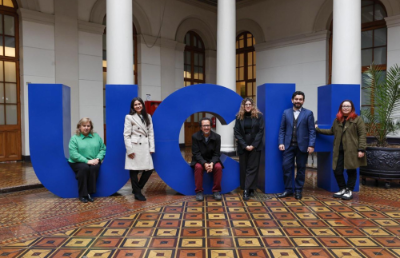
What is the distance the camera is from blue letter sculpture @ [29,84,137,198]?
4934 mm

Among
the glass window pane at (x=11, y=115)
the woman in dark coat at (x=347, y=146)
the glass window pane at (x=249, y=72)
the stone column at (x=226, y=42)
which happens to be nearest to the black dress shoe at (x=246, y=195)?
the woman in dark coat at (x=347, y=146)

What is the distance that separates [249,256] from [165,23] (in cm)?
1045

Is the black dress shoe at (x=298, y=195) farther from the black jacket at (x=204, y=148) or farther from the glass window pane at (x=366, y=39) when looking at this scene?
the glass window pane at (x=366, y=39)

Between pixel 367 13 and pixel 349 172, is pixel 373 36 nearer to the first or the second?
pixel 367 13

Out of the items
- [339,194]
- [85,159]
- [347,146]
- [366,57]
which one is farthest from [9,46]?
[366,57]

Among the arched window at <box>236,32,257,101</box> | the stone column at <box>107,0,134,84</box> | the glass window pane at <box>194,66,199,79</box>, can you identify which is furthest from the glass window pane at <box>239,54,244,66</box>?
the stone column at <box>107,0,134,84</box>

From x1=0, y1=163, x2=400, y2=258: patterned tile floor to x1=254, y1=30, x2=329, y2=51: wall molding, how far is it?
22.6ft

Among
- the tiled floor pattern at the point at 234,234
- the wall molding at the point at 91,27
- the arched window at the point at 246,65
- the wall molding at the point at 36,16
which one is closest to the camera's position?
the tiled floor pattern at the point at 234,234

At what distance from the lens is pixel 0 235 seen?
3484 millimetres

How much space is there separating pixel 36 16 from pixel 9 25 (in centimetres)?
77

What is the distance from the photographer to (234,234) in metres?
3.48

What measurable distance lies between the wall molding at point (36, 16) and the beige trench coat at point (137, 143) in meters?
5.90

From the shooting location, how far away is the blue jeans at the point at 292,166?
16.6 ft

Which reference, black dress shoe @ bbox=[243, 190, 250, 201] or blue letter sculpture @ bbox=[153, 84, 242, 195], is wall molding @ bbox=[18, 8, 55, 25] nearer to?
blue letter sculpture @ bbox=[153, 84, 242, 195]
